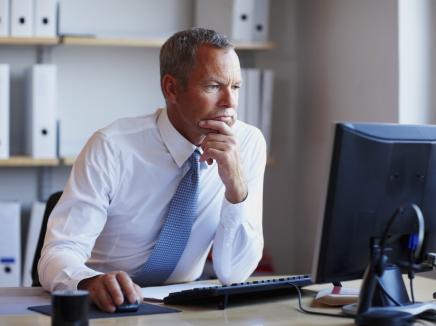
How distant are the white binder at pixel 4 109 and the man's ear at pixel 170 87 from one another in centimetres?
113

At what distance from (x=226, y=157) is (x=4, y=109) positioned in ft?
4.69

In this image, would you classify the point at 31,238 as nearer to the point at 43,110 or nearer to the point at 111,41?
the point at 43,110

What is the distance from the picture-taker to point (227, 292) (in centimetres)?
170

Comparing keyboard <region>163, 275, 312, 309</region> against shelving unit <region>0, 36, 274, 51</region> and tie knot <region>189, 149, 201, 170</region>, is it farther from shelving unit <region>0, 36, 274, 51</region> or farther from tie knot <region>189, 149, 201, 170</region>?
shelving unit <region>0, 36, 274, 51</region>

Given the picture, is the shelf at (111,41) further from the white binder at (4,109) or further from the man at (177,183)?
the man at (177,183)

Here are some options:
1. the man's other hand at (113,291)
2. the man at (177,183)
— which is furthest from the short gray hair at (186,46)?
the man's other hand at (113,291)

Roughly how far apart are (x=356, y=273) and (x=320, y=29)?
217cm

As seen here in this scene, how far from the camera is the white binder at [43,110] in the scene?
3.21 meters

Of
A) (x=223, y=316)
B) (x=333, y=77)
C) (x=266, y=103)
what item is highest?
(x=333, y=77)

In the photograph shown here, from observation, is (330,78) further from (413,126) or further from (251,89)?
(413,126)

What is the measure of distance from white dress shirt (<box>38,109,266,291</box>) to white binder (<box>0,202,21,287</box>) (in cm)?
107

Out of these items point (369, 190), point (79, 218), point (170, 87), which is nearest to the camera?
point (369, 190)

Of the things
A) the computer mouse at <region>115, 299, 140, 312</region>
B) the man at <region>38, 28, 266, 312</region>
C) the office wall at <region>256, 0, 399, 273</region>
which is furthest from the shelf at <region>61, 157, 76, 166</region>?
the computer mouse at <region>115, 299, 140, 312</region>

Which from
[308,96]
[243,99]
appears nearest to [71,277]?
[243,99]
